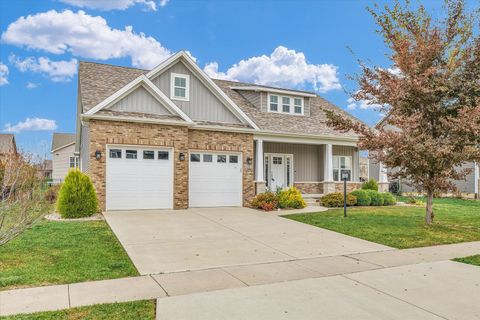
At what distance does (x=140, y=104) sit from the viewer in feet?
47.9

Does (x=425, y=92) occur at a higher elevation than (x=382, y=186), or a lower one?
higher

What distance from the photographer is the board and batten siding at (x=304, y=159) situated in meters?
20.6

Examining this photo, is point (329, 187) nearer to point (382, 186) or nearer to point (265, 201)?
point (382, 186)

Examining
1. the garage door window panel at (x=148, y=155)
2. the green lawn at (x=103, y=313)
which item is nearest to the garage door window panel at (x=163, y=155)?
the garage door window panel at (x=148, y=155)

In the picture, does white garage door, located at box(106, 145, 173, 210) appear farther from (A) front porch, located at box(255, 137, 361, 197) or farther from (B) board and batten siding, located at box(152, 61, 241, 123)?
(A) front porch, located at box(255, 137, 361, 197)

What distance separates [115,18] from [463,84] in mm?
12476

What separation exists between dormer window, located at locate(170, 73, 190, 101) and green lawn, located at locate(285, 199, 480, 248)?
22.6 feet

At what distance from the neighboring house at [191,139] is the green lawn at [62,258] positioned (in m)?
4.39

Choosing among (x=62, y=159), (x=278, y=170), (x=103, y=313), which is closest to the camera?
(x=103, y=313)

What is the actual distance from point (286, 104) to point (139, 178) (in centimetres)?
976

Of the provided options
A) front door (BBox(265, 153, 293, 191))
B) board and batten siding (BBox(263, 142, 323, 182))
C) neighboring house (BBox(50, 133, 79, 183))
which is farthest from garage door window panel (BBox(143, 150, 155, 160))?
neighboring house (BBox(50, 133, 79, 183))

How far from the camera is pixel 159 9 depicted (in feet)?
49.4

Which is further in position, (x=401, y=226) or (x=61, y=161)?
(x=61, y=161)

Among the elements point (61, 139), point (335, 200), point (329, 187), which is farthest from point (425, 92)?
point (61, 139)
